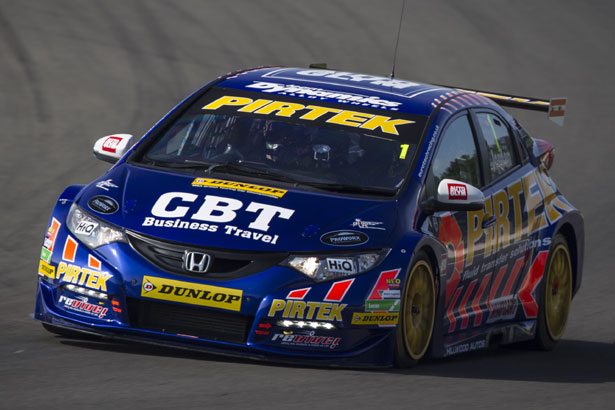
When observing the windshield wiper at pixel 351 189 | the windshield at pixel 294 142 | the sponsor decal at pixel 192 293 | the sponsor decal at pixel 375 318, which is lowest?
the sponsor decal at pixel 375 318

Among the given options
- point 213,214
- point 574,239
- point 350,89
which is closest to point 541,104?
point 574,239

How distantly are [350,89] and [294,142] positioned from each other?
2.58 ft

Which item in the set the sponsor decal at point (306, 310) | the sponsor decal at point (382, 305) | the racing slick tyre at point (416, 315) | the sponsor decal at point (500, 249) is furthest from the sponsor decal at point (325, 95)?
the sponsor decal at point (306, 310)

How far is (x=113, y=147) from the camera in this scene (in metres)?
7.85

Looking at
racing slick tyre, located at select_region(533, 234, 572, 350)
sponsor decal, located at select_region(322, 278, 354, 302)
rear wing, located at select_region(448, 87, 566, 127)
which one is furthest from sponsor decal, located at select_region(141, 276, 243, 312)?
rear wing, located at select_region(448, 87, 566, 127)

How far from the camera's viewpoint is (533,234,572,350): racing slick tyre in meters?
9.18

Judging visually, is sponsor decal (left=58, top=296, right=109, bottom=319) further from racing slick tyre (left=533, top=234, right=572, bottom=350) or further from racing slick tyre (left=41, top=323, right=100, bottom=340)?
racing slick tyre (left=533, top=234, right=572, bottom=350)

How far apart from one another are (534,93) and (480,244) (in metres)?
11.4

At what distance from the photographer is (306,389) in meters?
6.14

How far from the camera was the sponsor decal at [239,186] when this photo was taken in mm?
7078

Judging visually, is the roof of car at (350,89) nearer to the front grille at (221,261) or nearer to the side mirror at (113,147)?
the side mirror at (113,147)

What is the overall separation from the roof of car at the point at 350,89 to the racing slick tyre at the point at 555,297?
4.07 ft

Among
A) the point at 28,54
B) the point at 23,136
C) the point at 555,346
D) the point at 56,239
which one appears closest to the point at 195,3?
the point at 28,54

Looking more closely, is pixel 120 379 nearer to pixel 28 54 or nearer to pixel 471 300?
pixel 471 300
